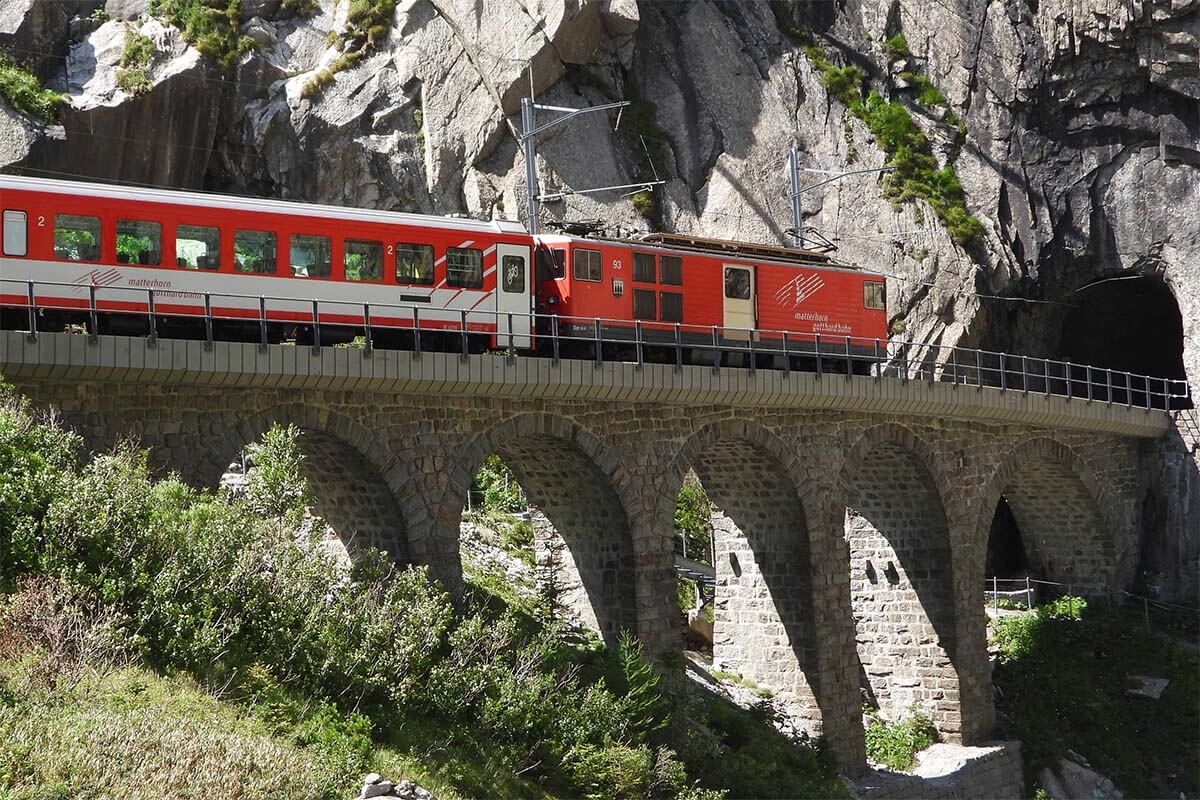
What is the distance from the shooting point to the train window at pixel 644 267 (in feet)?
84.1

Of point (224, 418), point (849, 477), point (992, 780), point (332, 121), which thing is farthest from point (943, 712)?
point (332, 121)

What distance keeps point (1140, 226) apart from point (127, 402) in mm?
29771

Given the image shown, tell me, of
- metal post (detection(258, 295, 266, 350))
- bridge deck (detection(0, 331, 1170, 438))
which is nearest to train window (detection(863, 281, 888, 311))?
bridge deck (detection(0, 331, 1170, 438))

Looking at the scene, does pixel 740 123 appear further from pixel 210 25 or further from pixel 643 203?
pixel 210 25

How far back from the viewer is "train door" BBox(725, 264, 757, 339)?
27.0m

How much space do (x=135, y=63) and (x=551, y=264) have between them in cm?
1369

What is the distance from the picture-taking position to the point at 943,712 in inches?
1170

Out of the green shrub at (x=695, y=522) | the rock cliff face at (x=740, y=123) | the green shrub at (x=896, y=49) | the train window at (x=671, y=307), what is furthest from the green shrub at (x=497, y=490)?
the green shrub at (x=896, y=49)

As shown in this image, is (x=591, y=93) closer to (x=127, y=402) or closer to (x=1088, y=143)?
(x=1088, y=143)

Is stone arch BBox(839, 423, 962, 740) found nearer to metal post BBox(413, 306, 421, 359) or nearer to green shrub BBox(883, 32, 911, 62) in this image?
metal post BBox(413, 306, 421, 359)

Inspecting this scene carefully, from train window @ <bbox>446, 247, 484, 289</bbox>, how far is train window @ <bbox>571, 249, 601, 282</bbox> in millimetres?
2110

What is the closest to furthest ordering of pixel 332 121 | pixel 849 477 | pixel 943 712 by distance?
1. pixel 849 477
2. pixel 943 712
3. pixel 332 121

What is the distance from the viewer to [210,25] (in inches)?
1351

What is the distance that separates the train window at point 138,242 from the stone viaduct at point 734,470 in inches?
79.5
